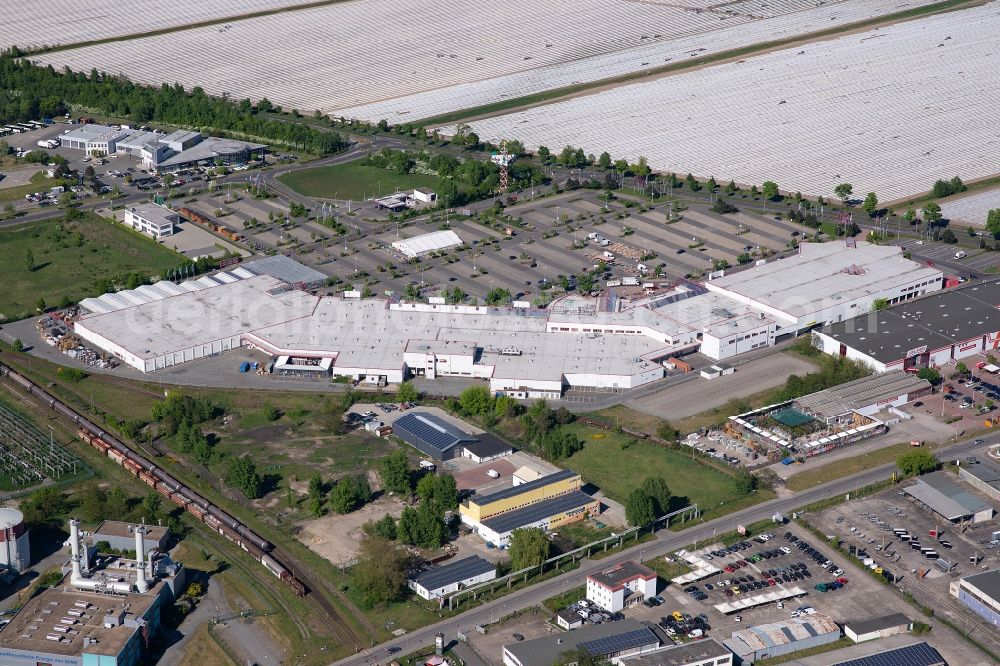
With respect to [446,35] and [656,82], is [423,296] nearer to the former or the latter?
[656,82]

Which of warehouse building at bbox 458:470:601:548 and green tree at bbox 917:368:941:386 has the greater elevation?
green tree at bbox 917:368:941:386

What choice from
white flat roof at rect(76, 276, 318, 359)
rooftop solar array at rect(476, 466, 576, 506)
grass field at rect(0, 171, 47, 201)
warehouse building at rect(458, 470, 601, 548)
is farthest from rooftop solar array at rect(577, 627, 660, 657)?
grass field at rect(0, 171, 47, 201)

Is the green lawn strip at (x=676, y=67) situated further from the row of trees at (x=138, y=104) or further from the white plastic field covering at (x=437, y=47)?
the row of trees at (x=138, y=104)

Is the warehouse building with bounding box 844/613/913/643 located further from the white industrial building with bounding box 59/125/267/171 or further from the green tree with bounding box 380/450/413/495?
the white industrial building with bounding box 59/125/267/171

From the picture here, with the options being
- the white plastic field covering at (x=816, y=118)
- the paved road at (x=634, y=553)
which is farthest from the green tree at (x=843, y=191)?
the paved road at (x=634, y=553)

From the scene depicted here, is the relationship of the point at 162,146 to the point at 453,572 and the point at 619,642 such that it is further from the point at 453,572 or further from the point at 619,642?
the point at 619,642

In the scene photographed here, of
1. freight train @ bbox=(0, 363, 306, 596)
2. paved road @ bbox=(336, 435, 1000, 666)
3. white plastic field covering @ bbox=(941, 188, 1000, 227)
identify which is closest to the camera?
paved road @ bbox=(336, 435, 1000, 666)
